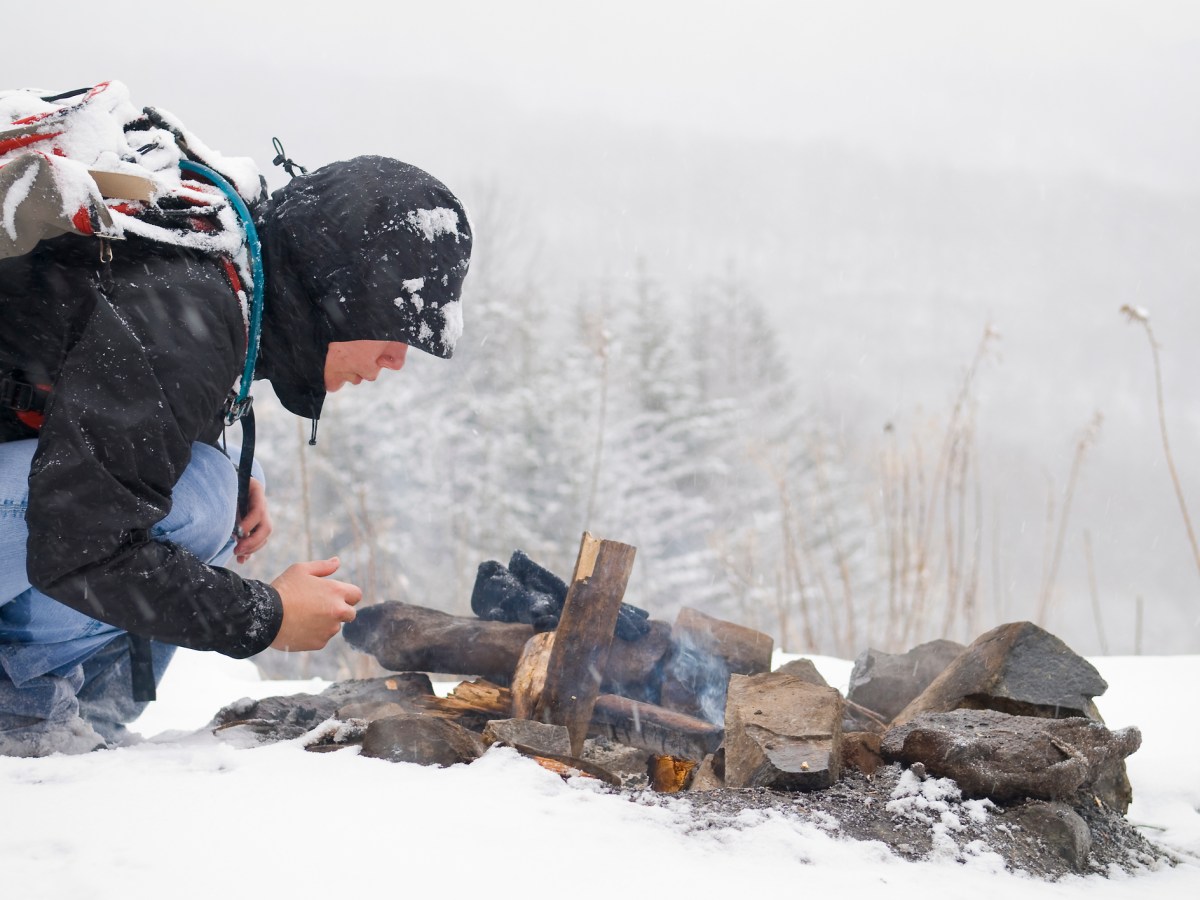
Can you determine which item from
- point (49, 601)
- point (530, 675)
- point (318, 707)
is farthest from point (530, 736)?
point (49, 601)

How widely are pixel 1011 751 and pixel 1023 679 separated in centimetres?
44

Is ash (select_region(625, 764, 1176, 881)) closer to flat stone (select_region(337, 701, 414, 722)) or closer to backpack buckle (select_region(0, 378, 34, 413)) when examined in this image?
flat stone (select_region(337, 701, 414, 722))

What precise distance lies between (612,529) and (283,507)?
6387 mm

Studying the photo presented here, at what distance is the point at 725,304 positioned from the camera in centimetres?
2250

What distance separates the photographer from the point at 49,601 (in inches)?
64.7

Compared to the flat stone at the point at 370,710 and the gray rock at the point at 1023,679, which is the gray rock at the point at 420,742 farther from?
the gray rock at the point at 1023,679

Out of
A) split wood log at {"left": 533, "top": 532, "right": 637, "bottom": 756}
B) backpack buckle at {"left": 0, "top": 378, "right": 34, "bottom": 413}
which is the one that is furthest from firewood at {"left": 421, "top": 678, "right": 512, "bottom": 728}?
backpack buckle at {"left": 0, "top": 378, "right": 34, "bottom": 413}

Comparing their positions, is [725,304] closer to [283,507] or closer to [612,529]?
[612,529]

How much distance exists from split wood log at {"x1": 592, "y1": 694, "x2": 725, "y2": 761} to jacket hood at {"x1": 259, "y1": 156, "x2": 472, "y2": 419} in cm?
84

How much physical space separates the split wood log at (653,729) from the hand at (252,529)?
88cm

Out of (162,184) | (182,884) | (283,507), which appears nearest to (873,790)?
(182,884)

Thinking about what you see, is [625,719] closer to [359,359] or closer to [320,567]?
[320,567]

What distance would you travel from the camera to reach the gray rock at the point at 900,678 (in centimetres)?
220

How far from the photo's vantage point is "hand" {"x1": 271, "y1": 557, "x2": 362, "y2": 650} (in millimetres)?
1552
